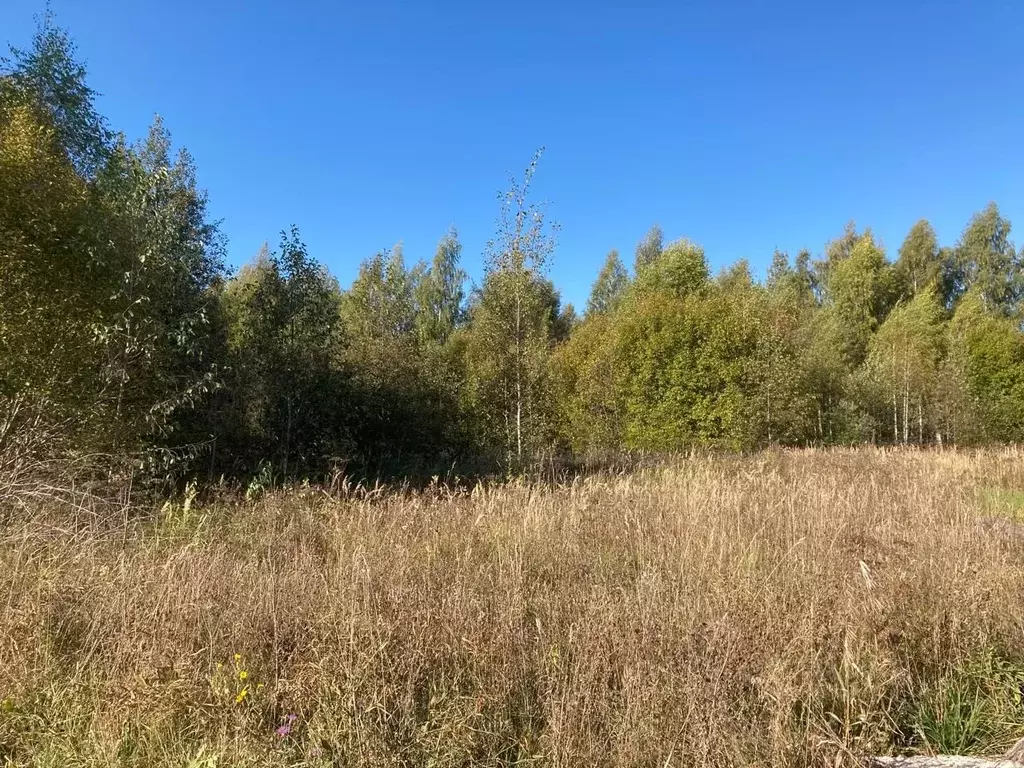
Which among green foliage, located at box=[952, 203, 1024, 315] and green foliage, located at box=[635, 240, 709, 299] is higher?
green foliage, located at box=[952, 203, 1024, 315]

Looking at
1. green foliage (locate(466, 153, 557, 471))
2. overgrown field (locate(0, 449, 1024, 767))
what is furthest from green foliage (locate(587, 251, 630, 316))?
overgrown field (locate(0, 449, 1024, 767))

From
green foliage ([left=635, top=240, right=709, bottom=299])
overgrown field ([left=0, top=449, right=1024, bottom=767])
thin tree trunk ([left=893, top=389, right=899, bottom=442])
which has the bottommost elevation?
overgrown field ([left=0, top=449, right=1024, bottom=767])

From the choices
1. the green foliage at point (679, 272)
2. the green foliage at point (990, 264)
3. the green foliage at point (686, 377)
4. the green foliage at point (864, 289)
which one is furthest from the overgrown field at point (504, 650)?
the green foliage at point (990, 264)

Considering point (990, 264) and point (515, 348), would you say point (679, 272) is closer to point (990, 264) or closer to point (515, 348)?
point (515, 348)

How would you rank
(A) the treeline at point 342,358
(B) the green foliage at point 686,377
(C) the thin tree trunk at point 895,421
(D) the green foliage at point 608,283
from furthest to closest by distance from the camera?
(D) the green foliage at point 608,283, (C) the thin tree trunk at point 895,421, (B) the green foliage at point 686,377, (A) the treeline at point 342,358

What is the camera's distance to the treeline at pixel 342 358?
6.65 m

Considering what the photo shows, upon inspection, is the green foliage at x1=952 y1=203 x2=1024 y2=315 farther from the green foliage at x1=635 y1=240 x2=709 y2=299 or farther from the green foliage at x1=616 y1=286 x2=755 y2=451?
the green foliage at x1=616 y1=286 x2=755 y2=451

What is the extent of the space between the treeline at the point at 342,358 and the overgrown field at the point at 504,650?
3265 mm

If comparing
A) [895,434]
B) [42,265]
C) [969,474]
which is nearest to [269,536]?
[42,265]

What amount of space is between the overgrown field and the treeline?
3265mm

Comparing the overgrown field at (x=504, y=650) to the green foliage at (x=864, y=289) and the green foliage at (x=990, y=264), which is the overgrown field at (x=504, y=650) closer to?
the green foliage at (x=864, y=289)

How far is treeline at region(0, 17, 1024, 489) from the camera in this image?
21.8 feet

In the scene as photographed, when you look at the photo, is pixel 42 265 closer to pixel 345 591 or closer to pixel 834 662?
pixel 345 591

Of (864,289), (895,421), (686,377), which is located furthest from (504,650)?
(864,289)
